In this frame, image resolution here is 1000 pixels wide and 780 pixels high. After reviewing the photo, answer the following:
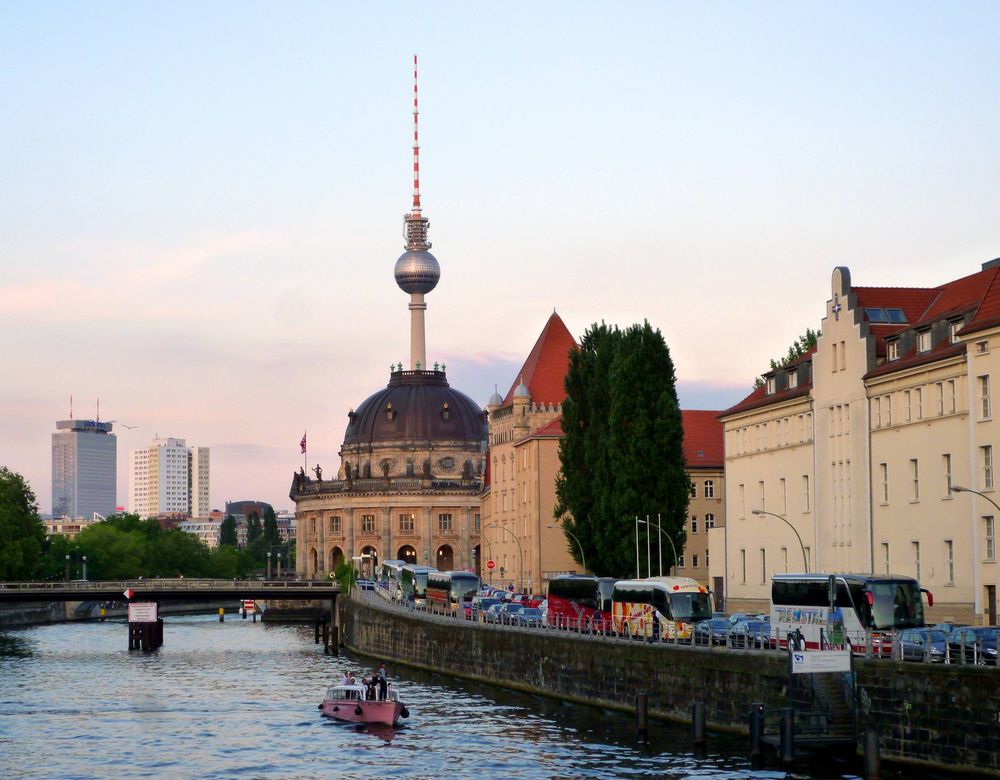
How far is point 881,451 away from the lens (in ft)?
278

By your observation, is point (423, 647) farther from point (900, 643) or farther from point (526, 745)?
point (900, 643)

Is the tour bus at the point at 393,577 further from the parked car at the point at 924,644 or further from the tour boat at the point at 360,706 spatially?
the parked car at the point at 924,644

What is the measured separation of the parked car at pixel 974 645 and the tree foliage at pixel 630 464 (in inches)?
1890

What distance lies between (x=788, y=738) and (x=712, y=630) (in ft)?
54.9

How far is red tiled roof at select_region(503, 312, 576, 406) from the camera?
552 feet

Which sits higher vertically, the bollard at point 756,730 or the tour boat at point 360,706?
the bollard at point 756,730

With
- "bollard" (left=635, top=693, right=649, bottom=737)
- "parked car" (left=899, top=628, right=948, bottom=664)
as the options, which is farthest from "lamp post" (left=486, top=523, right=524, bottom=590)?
"parked car" (left=899, top=628, right=948, bottom=664)

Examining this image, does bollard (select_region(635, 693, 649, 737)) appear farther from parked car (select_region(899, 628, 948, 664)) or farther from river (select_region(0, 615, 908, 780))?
parked car (select_region(899, 628, 948, 664))

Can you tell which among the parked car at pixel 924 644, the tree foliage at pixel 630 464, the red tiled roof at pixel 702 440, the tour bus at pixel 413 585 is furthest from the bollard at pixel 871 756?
the red tiled roof at pixel 702 440

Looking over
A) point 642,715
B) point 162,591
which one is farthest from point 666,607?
point 162,591

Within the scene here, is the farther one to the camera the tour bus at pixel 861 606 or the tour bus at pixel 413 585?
the tour bus at pixel 413 585

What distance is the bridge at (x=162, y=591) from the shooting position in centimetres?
13250

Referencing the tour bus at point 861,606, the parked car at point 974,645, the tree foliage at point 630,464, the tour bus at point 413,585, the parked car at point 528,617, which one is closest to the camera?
the parked car at point 974,645

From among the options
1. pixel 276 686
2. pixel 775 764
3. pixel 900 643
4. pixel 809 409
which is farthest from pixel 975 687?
pixel 276 686
